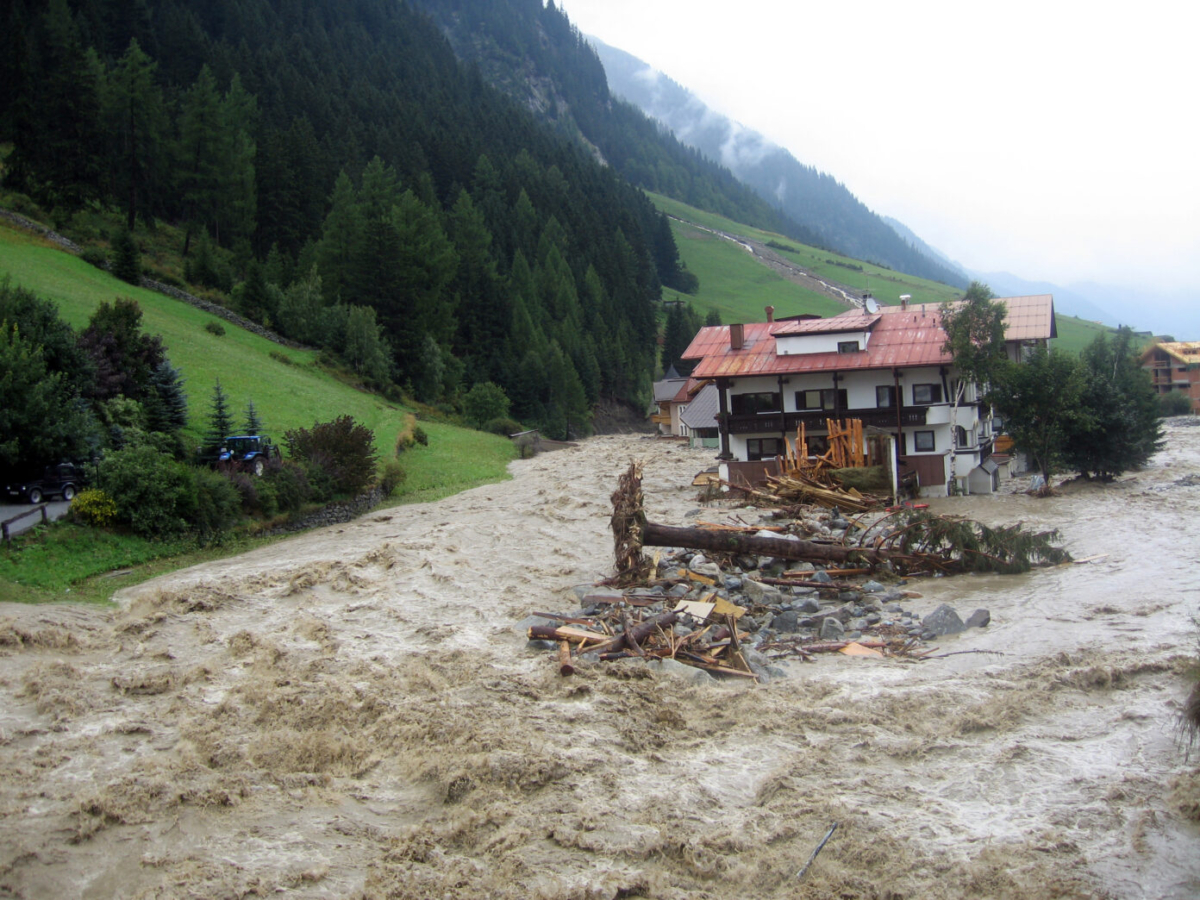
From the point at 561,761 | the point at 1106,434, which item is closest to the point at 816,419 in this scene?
the point at 1106,434

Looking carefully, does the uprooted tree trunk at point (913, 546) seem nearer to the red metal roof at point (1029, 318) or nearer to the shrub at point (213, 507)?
the shrub at point (213, 507)

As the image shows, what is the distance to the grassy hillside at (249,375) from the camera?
124 ft

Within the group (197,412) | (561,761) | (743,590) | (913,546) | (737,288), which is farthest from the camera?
(737,288)

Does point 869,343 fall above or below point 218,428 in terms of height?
above

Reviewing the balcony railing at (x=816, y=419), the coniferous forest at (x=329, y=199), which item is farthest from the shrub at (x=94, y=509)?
the coniferous forest at (x=329, y=199)

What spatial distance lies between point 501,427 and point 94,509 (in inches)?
1801

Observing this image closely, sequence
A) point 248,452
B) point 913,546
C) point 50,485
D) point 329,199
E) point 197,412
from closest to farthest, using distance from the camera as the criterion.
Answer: point 913,546 < point 50,485 < point 248,452 < point 197,412 < point 329,199

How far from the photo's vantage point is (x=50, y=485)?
23.3 m

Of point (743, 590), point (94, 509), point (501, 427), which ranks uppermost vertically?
point (94, 509)

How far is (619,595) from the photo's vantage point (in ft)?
58.6

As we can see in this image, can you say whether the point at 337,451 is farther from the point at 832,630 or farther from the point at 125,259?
the point at 125,259

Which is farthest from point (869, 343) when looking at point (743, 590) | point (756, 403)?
point (743, 590)

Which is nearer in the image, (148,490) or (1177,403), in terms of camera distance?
(148,490)

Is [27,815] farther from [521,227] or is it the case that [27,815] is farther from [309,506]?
[521,227]
